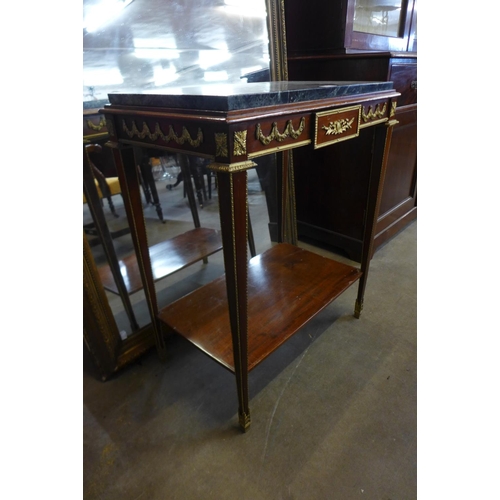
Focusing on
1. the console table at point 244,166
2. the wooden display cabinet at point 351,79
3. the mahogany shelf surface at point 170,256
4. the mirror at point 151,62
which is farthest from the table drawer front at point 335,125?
the mahogany shelf surface at point 170,256

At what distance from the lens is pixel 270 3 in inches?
52.3

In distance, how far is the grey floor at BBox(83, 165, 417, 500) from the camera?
0.87 m

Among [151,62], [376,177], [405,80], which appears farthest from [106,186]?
[405,80]

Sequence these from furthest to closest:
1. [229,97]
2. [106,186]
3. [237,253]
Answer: [106,186] < [237,253] < [229,97]

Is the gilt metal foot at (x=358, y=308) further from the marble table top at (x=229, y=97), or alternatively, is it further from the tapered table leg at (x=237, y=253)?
the marble table top at (x=229, y=97)

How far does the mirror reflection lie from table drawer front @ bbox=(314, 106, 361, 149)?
0.65 m

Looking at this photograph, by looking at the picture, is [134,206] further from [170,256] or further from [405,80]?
[405,80]

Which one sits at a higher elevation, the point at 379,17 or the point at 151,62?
the point at 379,17

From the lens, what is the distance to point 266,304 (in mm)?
1164

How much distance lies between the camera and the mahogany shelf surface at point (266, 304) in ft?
3.29

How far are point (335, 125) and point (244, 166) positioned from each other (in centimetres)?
36

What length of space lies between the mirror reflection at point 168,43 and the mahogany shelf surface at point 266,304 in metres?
0.76
